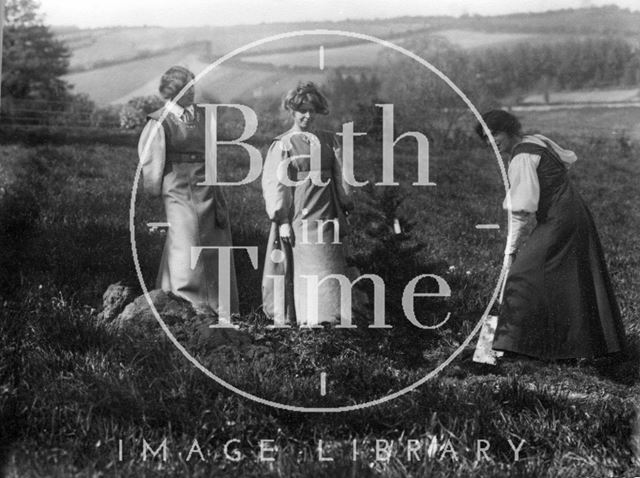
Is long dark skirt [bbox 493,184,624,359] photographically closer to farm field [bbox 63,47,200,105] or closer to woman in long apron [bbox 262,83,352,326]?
woman in long apron [bbox 262,83,352,326]

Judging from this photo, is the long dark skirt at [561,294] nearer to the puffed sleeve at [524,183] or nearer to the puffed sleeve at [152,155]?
the puffed sleeve at [524,183]

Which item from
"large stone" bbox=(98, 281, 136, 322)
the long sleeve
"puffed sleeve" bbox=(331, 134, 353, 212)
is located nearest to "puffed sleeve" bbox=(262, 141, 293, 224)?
"puffed sleeve" bbox=(331, 134, 353, 212)

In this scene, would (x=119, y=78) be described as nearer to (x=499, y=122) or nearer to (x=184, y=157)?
(x=184, y=157)

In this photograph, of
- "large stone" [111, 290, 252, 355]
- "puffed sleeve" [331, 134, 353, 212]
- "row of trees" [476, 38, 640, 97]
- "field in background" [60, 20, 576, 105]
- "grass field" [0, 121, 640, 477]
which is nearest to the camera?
"grass field" [0, 121, 640, 477]

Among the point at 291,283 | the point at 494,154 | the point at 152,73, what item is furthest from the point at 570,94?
the point at 152,73

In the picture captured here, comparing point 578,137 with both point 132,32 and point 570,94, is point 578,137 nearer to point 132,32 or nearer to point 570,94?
point 570,94

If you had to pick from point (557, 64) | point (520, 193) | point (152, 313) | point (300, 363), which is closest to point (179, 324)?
point (152, 313)
